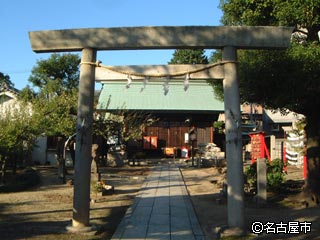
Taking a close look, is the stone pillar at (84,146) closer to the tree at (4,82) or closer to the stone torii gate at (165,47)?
the stone torii gate at (165,47)

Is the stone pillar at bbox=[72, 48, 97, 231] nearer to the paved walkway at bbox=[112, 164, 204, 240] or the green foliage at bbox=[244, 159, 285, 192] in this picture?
the paved walkway at bbox=[112, 164, 204, 240]

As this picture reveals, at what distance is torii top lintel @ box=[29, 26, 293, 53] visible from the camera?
8.20 metres

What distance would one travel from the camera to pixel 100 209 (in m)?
11.5

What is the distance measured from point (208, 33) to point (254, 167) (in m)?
7.30

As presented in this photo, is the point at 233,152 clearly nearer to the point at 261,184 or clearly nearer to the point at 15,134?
the point at 261,184

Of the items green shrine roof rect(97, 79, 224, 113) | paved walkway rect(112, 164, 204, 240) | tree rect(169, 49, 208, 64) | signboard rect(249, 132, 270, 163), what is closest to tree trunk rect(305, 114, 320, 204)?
signboard rect(249, 132, 270, 163)

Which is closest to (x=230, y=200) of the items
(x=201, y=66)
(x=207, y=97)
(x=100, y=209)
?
(x=201, y=66)

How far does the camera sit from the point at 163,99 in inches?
1346

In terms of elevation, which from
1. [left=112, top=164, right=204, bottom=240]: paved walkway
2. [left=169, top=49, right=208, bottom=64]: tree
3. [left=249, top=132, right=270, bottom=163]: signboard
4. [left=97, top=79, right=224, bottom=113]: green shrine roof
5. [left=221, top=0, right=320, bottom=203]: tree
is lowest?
[left=112, top=164, right=204, bottom=240]: paved walkway

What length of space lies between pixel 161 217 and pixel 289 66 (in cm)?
476

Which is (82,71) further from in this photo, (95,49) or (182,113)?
(182,113)

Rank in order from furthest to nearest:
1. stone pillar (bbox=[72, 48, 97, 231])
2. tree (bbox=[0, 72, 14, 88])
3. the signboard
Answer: tree (bbox=[0, 72, 14, 88]) → the signboard → stone pillar (bbox=[72, 48, 97, 231])

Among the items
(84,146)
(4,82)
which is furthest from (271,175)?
(4,82)

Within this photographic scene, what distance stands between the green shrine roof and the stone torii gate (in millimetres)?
21976
